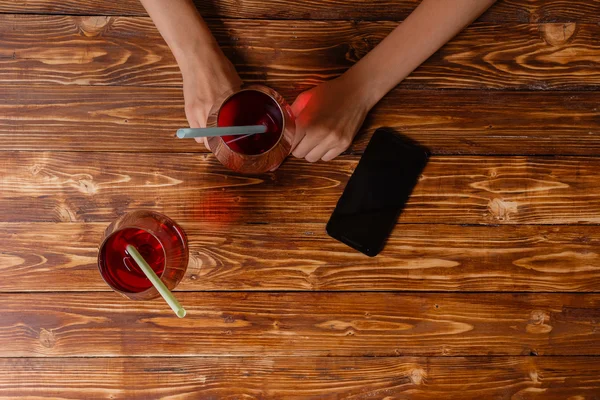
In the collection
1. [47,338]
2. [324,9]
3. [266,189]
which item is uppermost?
[324,9]

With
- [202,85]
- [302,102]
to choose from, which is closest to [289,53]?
[302,102]

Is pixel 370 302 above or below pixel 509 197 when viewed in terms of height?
below

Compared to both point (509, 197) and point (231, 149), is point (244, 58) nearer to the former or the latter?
point (231, 149)

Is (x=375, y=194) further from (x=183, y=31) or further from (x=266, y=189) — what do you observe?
(x=183, y=31)

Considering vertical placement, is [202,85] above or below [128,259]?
above

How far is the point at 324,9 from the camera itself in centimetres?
140

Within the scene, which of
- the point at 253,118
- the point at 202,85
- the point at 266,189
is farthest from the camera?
the point at 266,189

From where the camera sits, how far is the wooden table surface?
4.51 ft

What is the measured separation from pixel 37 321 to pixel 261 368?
624 millimetres

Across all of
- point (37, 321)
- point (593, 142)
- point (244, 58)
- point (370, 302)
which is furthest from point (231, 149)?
point (593, 142)

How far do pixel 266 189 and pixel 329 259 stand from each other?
0.85 ft

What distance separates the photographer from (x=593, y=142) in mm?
1430

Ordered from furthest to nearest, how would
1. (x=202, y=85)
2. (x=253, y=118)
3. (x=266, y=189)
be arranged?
(x=266, y=189) < (x=202, y=85) < (x=253, y=118)

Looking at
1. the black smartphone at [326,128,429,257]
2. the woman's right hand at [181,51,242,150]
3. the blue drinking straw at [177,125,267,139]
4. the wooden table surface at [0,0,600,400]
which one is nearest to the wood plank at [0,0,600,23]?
the wooden table surface at [0,0,600,400]
